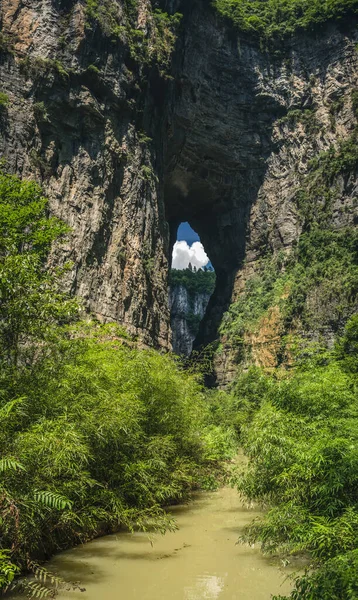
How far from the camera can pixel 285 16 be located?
1722 inches

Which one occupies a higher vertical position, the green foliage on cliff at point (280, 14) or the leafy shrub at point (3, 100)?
the green foliage on cliff at point (280, 14)

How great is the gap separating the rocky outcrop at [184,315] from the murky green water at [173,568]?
194 ft

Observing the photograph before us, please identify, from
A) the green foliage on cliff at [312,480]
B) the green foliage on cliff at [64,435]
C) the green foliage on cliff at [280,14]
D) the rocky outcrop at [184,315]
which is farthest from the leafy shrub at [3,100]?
the rocky outcrop at [184,315]

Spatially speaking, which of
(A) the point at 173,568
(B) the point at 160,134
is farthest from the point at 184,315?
(A) the point at 173,568

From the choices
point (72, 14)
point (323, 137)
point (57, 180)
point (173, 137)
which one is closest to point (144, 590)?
point (57, 180)

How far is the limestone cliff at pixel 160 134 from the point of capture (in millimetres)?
26141

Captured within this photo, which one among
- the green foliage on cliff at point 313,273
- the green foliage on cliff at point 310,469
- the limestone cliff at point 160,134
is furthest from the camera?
the green foliage on cliff at point 313,273

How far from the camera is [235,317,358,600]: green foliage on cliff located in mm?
4383

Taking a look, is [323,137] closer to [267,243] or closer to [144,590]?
[267,243]

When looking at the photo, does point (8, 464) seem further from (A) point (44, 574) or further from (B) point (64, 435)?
(A) point (44, 574)

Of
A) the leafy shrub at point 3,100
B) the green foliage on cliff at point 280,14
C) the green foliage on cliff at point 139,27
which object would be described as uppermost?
the green foliage on cliff at point 280,14

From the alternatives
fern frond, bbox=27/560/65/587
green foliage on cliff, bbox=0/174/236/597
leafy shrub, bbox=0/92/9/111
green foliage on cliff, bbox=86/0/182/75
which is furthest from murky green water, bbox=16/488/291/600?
green foliage on cliff, bbox=86/0/182/75

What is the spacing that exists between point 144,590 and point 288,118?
136 ft

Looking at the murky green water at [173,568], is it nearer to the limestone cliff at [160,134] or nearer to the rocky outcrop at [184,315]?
the limestone cliff at [160,134]
